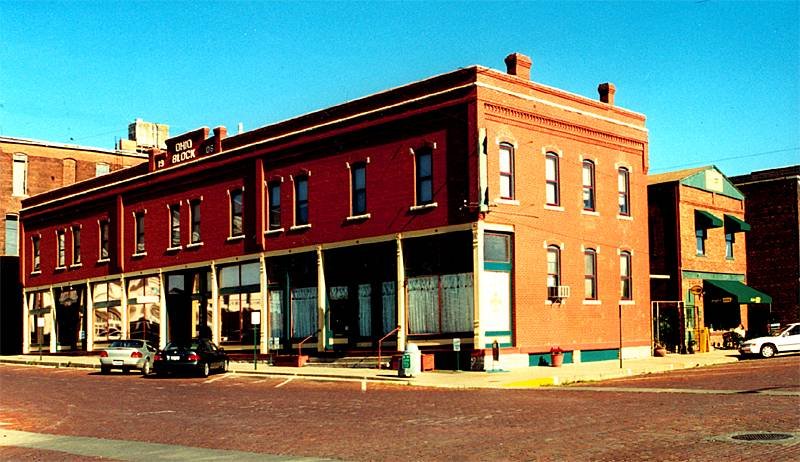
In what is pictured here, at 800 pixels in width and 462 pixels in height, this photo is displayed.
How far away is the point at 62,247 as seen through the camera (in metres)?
59.0

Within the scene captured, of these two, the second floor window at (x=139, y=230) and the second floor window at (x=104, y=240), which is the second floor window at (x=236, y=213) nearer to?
the second floor window at (x=139, y=230)

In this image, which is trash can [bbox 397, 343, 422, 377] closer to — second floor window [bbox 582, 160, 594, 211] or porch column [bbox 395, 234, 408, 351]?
porch column [bbox 395, 234, 408, 351]

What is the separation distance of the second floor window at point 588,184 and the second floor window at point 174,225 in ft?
71.2

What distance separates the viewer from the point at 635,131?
40625 millimetres

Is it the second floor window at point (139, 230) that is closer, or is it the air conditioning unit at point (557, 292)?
the air conditioning unit at point (557, 292)

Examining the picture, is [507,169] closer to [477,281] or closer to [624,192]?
[477,281]

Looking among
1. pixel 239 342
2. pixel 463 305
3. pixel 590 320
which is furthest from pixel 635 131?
pixel 239 342

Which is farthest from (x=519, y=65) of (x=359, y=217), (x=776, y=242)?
(x=776, y=242)

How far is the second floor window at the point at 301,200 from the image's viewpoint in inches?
A: 1588

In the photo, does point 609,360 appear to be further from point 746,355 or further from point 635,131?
point 635,131

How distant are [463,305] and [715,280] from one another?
1809cm

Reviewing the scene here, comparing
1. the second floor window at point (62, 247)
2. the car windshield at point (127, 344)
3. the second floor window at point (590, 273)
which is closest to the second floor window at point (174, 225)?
the car windshield at point (127, 344)

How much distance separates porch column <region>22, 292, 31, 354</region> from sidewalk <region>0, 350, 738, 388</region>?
25.2 meters

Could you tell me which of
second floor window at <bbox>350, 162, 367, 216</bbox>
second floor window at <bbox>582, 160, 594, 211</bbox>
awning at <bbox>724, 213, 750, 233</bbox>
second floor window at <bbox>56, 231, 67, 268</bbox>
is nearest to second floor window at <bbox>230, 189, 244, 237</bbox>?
second floor window at <bbox>350, 162, 367, 216</bbox>
